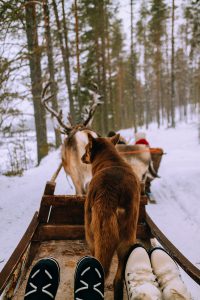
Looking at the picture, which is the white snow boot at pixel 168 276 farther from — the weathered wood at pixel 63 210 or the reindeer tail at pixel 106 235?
the weathered wood at pixel 63 210

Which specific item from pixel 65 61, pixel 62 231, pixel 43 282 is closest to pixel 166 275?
pixel 43 282

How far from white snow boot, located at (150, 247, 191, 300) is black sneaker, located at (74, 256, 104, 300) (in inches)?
19.1

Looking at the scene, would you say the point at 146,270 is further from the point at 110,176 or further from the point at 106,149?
the point at 106,149

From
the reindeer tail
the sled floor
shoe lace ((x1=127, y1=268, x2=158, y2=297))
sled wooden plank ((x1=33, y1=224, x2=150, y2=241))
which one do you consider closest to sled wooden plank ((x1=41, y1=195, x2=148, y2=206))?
sled wooden plank ((x1=33, y1=224, x2=150, y2=241))

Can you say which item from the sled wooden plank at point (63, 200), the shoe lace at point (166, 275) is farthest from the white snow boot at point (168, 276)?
the sled wooden plank at point (63, 200)

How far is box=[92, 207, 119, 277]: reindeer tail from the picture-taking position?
209cm

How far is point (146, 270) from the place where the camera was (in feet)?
7.42

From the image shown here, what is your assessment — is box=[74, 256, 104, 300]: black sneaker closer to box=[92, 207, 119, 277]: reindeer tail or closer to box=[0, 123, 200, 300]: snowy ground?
box=[92, 207, 119, 277]: reindeer tail

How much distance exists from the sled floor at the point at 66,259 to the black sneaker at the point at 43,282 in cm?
53

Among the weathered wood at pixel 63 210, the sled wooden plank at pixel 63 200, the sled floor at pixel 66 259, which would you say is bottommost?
the sled floor at pixel 66 259

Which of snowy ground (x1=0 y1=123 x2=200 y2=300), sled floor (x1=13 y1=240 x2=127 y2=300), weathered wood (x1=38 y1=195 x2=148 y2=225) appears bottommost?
snowy ground (x1=0 y1=123 x2=200 y2=300)

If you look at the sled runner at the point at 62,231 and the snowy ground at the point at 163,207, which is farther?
the snowy ground at the point at 163,207

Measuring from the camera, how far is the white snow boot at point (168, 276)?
198cm

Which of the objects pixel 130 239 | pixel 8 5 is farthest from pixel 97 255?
pixel 8 5
